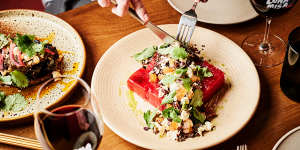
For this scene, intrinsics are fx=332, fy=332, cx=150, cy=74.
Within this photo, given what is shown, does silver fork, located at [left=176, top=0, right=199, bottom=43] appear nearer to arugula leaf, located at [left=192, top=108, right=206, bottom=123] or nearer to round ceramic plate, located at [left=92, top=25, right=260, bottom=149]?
round ceramic plate, located at [left=92, top=25, right=260, bottom=149]

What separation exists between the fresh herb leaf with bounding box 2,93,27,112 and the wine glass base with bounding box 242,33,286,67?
1.09 m

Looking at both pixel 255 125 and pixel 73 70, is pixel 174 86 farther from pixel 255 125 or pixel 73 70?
pixel 73 70

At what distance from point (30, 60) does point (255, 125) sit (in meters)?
Result: 1.08

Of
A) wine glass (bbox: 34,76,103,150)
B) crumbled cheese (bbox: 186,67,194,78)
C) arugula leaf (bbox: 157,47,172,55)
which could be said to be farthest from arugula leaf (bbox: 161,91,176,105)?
wine glass (bbox: 34,76,103,150)

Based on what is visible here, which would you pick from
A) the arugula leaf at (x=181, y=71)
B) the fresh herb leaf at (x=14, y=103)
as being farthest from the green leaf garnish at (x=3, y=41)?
the arugula leaf at (x=181, y=71)

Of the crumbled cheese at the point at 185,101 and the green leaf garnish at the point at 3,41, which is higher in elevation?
the green leaf garnish at the point at 3,41

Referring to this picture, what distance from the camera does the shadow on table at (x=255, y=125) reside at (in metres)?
1.34

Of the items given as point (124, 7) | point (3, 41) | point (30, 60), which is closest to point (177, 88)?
point (124, 7)

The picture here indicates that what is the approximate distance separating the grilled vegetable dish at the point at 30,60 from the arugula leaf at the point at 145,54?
0.38 meters

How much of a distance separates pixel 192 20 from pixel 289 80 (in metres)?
0.51

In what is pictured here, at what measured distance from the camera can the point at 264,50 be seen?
1658 mm

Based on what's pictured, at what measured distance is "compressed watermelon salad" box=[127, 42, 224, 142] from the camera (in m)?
1.32

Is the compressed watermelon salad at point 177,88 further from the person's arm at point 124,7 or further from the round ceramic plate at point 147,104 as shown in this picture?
the person's arm at point 124,7

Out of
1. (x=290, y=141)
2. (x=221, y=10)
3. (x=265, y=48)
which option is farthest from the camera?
(x=221, y=10)
